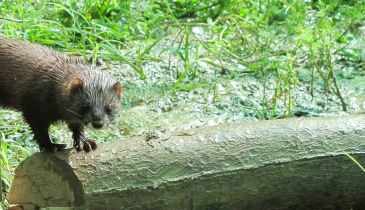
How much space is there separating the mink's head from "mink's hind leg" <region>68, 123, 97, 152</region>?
5.2 inches

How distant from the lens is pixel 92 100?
17.1 feet

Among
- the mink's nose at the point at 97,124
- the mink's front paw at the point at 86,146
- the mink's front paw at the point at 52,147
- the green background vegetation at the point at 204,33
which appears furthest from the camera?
the green background vegetation at the point at 204,33

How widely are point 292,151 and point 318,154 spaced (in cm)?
16

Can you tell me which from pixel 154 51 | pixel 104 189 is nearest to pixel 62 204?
pixel 104 189

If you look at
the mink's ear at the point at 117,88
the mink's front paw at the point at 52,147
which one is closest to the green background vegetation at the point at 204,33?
the mink's front paw at the point at 52,147

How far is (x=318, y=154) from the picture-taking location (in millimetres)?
4820

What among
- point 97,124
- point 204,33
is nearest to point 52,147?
point 97,124

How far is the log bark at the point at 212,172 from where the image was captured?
4.66 meters

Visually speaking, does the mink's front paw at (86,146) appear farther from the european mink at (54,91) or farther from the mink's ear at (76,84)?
the mink's ear at (76,84)

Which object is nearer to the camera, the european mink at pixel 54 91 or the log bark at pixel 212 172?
the log bark at pixel 212 172

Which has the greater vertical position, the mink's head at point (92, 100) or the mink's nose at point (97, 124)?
the mink's head at point (92, 100)

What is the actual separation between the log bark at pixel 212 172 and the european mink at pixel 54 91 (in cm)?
31

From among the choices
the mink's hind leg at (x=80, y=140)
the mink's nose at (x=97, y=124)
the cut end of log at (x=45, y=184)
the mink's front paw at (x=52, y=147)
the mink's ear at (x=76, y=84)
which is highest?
the mink's ear at (x=76, y=84)

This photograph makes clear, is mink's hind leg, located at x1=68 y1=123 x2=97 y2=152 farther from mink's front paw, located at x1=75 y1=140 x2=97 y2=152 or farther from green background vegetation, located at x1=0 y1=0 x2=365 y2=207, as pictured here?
green background vegetation, located at x1=0 y1=0 x2=365 y2=207
